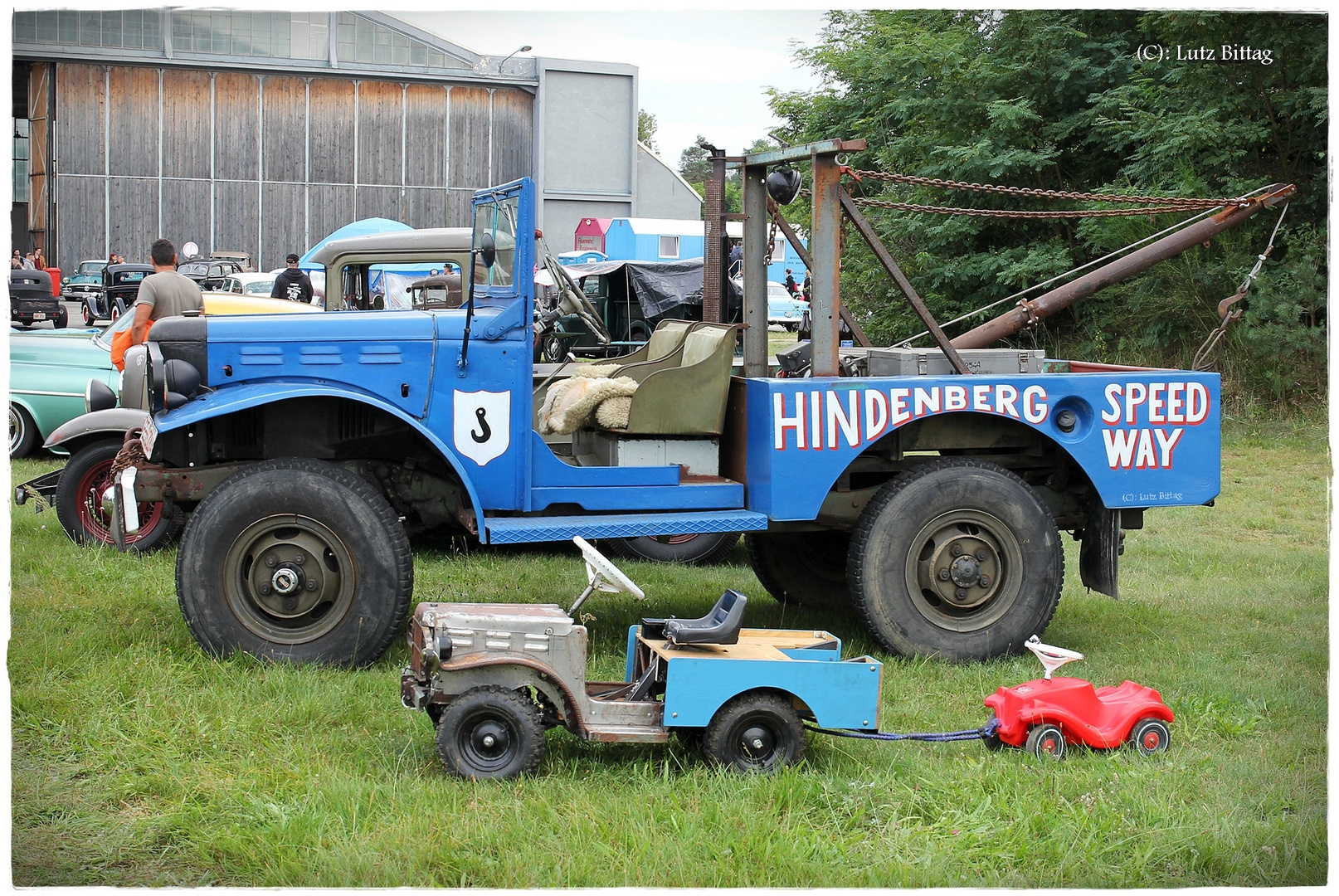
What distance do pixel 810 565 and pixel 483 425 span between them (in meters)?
2.41

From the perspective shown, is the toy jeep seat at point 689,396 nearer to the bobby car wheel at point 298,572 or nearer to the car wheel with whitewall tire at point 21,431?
the bobby car wheel at point 298,572

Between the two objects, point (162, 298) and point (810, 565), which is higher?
point (162, 298)

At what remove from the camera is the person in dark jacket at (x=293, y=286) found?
56.3 ft

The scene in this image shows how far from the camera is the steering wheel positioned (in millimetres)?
4504

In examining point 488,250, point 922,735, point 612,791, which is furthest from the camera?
point 488,250

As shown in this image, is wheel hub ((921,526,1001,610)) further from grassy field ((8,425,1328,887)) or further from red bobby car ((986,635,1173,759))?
red bobby car ((986,635,1173,759))

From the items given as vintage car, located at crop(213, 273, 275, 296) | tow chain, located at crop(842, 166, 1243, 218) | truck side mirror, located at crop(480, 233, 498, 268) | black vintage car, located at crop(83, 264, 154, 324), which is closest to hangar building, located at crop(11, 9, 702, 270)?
black vintage car, located at crop(83, 264, 154, 324)

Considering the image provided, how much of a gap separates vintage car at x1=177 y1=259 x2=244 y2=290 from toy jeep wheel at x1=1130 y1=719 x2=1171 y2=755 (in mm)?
23295

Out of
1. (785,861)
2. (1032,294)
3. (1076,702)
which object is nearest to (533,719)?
(785,861)

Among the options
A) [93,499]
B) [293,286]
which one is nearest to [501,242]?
[93,499]

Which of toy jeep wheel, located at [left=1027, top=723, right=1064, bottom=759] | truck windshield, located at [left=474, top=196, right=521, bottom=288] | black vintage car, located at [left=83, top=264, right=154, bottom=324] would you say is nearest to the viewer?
toy jeep wheel, located at [left=1027, top=723, right=1064, bottom=759]

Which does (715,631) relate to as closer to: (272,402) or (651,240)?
(272,402)

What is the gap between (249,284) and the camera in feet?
79.4

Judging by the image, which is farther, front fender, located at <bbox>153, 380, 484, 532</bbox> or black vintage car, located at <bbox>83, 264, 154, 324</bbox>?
black vintage car, located at <bbox>83, 264, 154, 324</bbox>
